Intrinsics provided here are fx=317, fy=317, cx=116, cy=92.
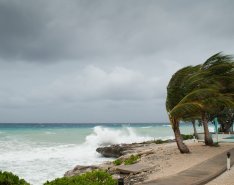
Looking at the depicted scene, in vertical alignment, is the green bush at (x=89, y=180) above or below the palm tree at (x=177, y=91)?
below

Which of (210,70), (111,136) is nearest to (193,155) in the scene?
(210,70)

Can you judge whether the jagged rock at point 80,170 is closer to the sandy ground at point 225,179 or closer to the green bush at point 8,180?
the sandy ground at point 225,179

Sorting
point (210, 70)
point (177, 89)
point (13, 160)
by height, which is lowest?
point (13, 160)

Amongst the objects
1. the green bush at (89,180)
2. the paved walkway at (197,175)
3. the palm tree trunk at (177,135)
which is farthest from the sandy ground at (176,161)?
the green bush at (89,180)

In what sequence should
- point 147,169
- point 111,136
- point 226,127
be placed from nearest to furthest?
1. point 147,169
2. point 226,127
3. point 111,136

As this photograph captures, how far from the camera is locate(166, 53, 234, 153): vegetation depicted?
69.1ft

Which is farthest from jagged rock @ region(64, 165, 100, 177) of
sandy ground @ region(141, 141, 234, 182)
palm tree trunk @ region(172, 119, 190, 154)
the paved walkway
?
the paved walkway

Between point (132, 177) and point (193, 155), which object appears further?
point (193, 155)

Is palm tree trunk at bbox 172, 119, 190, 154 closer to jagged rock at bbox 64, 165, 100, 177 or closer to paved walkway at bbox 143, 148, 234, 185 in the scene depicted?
paved walkway at bbox 143, 148, 234, 185

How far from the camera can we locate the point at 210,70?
24.2 meters

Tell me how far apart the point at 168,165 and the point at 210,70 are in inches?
369

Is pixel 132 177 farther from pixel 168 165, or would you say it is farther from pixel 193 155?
pixel 193 155

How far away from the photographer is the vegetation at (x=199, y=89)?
2106 centimetres

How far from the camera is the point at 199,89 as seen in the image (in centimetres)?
2134
